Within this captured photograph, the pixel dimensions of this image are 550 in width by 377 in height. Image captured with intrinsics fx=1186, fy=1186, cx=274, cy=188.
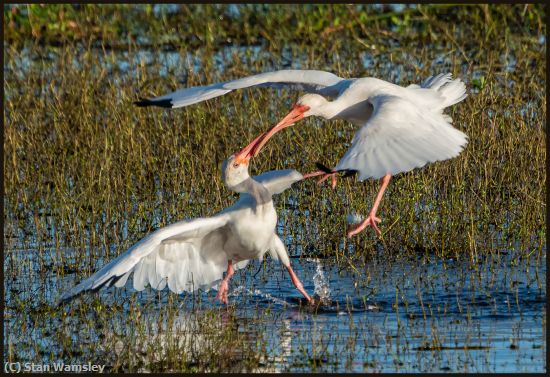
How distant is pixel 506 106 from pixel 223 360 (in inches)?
203

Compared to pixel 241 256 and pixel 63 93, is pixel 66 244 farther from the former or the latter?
pixel 63 93

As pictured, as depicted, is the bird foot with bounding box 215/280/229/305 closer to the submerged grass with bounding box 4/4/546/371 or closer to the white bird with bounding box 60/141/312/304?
the white bird with bounding box 60/141/312/304

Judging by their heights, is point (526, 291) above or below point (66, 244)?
below

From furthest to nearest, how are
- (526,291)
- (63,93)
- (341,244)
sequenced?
(63,93)
(341,244)
(526,291)

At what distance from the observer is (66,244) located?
29.2 feet

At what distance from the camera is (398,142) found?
267 inches

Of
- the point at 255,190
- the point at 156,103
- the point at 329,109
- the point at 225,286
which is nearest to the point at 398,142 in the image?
the point at 255,190

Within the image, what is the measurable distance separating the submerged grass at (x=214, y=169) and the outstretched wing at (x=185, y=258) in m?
0.19

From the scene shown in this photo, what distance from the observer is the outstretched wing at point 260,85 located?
803 centimetres

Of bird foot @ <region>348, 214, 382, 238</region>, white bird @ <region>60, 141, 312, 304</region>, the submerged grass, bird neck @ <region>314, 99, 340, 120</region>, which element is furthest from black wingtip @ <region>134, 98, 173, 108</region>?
bird foot @ <region>348, 214, 382, 238</region>

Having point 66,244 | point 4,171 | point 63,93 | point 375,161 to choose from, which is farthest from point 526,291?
point 63,93

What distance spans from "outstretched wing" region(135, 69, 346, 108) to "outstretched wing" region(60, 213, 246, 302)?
3.07 feet

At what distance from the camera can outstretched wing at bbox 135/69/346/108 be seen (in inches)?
316

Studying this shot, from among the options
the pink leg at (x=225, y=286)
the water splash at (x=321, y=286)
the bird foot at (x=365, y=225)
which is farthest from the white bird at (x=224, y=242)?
the bird foot at (x=365, y=225)
